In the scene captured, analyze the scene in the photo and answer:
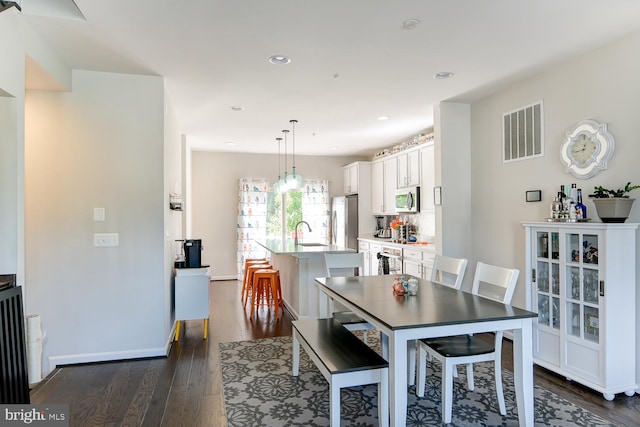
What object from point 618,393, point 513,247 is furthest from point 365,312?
point 513,247

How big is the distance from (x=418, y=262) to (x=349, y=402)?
109 inches

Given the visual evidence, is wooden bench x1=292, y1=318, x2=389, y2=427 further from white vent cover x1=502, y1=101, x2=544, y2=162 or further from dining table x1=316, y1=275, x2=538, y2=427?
white vent cover x1=502, y1=101, x2=544, y2=162

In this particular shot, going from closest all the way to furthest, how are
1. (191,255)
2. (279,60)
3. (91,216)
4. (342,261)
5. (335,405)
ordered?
(335,405)
(279,60)
(91,216)
(342,261)
(191,255)

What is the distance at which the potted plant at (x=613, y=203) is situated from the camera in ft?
8.75

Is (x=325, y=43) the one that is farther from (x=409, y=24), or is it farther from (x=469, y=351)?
→ (x=469, y=351)

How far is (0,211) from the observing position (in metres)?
2.35

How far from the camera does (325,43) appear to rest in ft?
9.34

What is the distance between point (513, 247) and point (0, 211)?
4212 millimetres

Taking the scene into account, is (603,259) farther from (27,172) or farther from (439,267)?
(27,172)

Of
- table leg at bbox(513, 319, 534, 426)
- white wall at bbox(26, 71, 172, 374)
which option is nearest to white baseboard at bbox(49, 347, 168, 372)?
white wall at bbox(26, 71, 172, 374)

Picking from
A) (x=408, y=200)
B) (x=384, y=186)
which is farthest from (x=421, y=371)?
(x=384, y=186)

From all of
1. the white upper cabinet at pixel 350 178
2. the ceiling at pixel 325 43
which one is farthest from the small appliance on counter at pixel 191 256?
the white upper cabinet at pixel 350 178

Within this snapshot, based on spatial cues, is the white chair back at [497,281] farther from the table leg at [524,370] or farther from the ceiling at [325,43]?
the ceiling at [325,43]

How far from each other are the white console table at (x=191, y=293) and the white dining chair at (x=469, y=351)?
90.8 inches
